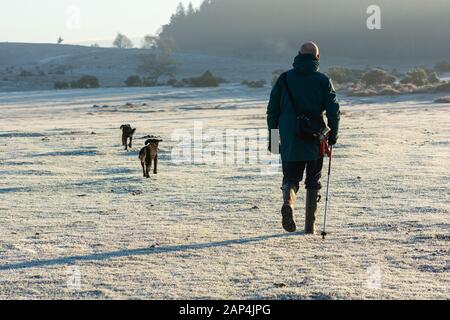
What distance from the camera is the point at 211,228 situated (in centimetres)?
859

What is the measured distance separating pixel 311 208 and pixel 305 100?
4.14 feet

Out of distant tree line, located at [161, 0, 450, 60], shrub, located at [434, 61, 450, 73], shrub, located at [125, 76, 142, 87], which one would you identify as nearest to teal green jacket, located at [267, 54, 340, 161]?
shrub, located at [125, 76, 142, 87]

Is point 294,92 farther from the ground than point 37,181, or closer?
farther from the ground

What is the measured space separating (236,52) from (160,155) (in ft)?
363

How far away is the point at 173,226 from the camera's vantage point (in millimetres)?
8742

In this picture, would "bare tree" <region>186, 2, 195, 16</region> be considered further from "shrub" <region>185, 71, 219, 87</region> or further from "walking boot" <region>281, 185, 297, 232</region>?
"walking boot" <region>281, 185, 297, 232</region>

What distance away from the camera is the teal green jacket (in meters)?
7.75

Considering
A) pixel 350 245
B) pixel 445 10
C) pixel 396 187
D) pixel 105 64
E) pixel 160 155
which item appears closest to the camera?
pixel 350 245

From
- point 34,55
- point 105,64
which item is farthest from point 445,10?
point 34,55

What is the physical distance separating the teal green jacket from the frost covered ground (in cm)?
101

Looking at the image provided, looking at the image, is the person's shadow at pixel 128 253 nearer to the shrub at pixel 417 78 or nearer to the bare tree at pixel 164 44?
the shrub at pixel 417 78

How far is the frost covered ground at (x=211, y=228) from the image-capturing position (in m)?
6.13

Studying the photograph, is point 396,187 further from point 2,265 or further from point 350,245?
point 2,265

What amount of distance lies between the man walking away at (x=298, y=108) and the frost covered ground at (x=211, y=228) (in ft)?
2.44
